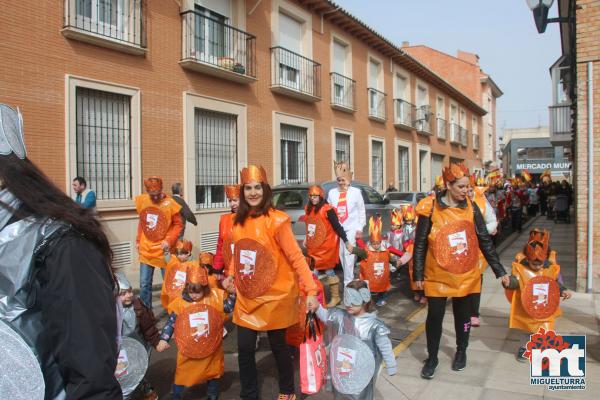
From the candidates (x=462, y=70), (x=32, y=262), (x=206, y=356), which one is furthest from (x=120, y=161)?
(x=462, y=70)

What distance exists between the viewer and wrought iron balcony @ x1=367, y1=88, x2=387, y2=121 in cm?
2080

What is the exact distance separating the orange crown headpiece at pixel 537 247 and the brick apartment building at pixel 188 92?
384 centimetres

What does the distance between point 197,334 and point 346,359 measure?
1.23 meters

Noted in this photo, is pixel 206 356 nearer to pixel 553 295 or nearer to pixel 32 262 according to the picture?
pixel 32 262

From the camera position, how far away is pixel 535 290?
4.62 m

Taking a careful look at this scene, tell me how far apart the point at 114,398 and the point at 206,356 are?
2.63 meters

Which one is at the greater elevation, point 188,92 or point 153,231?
point 188,92

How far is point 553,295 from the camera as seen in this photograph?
4.61 meters

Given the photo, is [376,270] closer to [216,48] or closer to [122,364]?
[122,364]

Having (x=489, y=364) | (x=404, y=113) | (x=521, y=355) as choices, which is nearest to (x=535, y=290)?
(x=521, y=355)

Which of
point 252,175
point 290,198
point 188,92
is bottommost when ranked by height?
point 290,198

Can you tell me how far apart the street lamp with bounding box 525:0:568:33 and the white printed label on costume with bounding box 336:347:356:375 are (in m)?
6.20

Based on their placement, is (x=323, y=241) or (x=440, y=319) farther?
(x=323, y=241)

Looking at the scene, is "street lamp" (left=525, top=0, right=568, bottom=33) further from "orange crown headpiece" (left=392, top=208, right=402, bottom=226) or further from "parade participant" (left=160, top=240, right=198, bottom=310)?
"parade participant" (left=160, top=240, right=198, bottom=310)
